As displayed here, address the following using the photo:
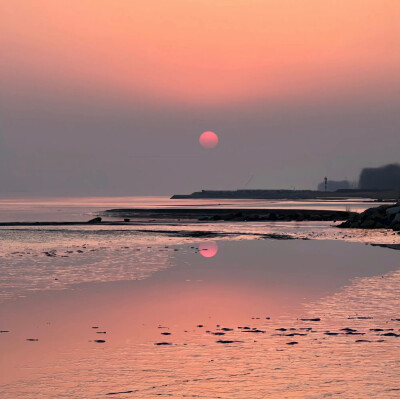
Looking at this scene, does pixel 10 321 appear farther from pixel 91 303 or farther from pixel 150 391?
pixel 150 391

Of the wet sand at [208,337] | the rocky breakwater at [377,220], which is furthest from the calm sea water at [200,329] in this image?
the rocky breakwater at [377,220]

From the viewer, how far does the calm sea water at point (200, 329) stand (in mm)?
10000

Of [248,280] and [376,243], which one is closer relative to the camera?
[248,280]

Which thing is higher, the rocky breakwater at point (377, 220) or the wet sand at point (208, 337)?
the rocky breakwater at point (377, 220)

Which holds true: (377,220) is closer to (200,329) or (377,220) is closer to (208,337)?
(200,329)

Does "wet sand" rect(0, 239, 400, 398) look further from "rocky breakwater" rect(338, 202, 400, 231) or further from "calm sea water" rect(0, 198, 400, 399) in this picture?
"rocky breakwater" rect(338, 202, 400, 231)

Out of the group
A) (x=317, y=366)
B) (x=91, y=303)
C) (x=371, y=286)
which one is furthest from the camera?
(x=371, y=286)

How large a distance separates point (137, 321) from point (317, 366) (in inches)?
222

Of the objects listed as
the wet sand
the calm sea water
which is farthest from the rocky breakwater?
the wet sand

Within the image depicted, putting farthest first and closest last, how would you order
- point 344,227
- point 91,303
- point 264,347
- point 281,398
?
1. point 344,227
2. point 91,303
3. point 264,347
4. point 281,398

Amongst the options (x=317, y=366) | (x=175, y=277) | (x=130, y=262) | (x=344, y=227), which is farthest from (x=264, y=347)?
(x=344, y=227)

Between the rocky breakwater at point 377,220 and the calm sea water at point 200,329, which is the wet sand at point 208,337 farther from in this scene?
the rocky breakwater at point 377,220

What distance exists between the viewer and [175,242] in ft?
142

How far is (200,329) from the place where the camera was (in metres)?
14.2
